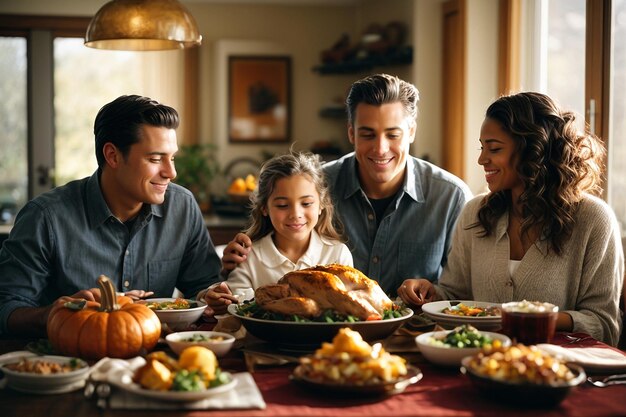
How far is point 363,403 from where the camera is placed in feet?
5.59

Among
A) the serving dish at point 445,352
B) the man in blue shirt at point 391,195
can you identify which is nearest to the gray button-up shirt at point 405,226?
the man in blue shirt at point 391,195

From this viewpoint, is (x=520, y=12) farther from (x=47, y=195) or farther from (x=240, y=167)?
(x=47, y=195)

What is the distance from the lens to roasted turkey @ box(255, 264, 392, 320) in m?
2.08

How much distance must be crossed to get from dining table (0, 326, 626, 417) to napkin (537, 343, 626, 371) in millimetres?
Answer: 73

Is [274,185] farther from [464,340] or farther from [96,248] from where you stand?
[464,340]

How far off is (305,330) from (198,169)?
5844 millimetres

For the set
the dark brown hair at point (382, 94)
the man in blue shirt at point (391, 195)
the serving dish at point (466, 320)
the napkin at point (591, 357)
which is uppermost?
the dark brown hair at point (382, 94)

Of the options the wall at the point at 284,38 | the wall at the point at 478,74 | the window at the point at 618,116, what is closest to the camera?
the window at the point at 618,116

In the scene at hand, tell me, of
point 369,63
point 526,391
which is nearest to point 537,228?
point 526,391

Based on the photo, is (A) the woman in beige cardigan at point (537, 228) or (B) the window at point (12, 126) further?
(B) the window at point (12, 126)

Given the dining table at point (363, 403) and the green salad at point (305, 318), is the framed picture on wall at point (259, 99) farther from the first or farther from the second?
the dining table at point (363, 403)

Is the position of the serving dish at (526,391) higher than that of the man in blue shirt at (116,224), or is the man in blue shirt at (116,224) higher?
the man in blue shirt at (116,224)

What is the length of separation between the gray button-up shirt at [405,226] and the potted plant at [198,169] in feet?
14.4

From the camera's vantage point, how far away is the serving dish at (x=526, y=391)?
5.41 ft
